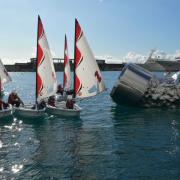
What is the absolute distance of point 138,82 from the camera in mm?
48312

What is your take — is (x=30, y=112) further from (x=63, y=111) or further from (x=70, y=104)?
(x=70, y=104)

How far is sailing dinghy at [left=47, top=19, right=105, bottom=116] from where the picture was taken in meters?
39.1

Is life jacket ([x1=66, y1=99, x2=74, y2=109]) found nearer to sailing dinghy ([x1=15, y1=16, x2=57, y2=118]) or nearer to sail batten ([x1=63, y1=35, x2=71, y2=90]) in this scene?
sailing dinghy ([x1=15, y1=16, x2=57, y2=118])

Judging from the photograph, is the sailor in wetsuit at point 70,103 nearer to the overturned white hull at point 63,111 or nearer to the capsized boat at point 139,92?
the overturned white hull at point 63,111

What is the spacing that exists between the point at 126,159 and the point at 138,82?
2632cm

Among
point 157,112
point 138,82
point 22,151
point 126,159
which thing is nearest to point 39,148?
point 22,151

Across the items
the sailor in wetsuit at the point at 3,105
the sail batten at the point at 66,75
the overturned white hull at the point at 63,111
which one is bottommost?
the overturned white hull at the point at 63,111

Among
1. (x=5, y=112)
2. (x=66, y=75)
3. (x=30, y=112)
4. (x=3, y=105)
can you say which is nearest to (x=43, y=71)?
(x=30, y=112)

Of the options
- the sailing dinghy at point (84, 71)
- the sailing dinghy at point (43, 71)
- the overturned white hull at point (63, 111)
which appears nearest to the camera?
the overturned white hull at point (63, 111)

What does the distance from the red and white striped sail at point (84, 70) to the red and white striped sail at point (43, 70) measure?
2.76m

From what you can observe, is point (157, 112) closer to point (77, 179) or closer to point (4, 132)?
point (4, 132)

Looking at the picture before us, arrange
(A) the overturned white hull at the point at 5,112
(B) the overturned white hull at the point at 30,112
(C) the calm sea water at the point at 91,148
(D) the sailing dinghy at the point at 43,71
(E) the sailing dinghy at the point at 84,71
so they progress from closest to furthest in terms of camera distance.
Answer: (C) the calm sea water at the point at 91,148
(A) the overturned white hull at the point at 5,112
(B) the overturned white hull at the point at 30,112
(D) the sailing dinghy at the point at 43,71
(E) the sailing dinghy at the point at 84,71

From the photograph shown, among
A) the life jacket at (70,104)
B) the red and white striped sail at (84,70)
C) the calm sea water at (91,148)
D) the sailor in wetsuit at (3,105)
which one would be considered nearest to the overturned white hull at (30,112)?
the calm sea water at (91,148)

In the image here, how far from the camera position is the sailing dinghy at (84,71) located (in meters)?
39.1
